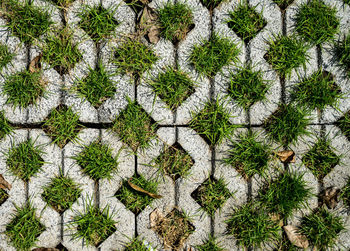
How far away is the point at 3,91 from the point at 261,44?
70.8 inches

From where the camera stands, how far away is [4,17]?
2.46 m

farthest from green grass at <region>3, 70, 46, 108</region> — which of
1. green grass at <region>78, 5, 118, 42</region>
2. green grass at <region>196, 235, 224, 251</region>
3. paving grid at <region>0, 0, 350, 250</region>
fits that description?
green grass at <region>196, 235, 224, 251</region>

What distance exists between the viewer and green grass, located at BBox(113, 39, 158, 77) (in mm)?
2414

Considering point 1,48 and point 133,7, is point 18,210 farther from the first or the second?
point 133,7

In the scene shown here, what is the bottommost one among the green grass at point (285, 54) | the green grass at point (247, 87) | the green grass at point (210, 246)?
the green grass at point (210, 246)

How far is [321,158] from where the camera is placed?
96.0 inches

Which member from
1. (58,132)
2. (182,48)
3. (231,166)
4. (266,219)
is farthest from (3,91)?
(266,219)

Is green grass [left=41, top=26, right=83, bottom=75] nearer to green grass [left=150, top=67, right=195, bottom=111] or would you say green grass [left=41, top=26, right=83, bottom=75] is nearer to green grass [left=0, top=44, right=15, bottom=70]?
green grass [left=0, top=44, right=15, bottom=70]

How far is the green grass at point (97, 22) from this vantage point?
7.95 ft

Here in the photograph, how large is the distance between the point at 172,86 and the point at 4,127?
117 centimetres

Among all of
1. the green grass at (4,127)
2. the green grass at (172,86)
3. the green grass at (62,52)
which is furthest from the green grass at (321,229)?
the green grass at (4,127)

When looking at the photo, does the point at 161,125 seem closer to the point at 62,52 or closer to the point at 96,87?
the point at 96,87

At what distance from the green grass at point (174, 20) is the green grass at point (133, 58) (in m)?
0.17

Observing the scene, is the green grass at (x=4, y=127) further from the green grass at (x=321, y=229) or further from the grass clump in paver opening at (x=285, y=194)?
the green grass at (x=321, y=229)
